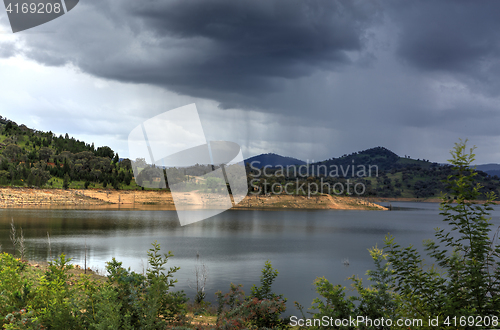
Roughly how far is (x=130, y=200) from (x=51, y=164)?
108 feet

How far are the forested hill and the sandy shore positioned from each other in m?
6.61

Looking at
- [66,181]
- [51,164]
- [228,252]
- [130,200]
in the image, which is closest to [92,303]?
[228,252]

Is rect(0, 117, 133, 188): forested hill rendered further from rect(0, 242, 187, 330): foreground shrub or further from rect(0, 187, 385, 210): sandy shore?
rect(0, 242, 187, 330): foreground shrub

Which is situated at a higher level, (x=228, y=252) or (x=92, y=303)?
(x=92, y=303)

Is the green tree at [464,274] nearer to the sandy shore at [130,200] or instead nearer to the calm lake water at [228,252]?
the calm lake water at [228,252]

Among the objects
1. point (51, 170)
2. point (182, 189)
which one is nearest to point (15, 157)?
point (51, 170)

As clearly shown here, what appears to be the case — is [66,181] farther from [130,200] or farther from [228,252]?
[228,252]

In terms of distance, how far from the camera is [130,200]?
115 m

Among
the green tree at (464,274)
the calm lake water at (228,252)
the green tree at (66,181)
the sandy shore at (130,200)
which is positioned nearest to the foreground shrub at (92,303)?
the green tree at (464,274)

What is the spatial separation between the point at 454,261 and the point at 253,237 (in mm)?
43414

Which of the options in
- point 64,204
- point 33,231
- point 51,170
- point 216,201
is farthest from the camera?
point 216,201

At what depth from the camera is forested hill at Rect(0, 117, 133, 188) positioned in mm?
99812

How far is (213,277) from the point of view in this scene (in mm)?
23828

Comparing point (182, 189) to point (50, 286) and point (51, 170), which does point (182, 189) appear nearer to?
point (51, 170)
